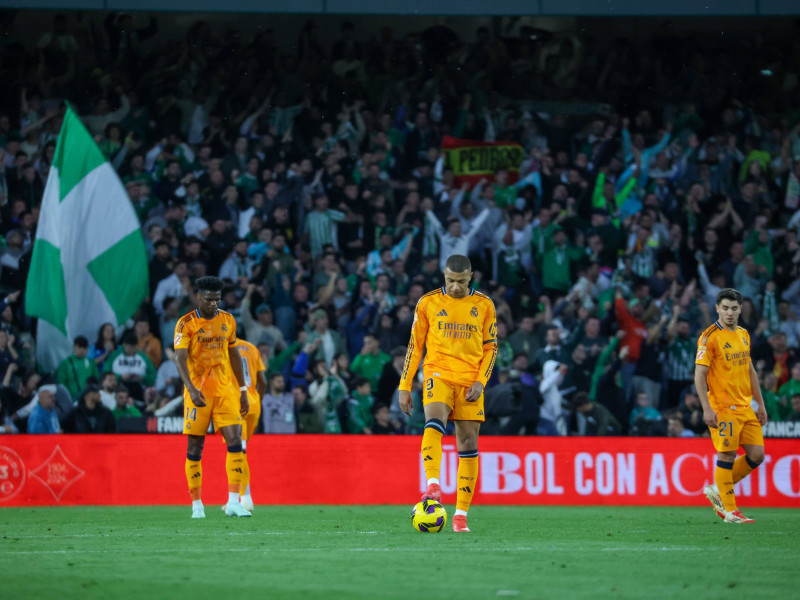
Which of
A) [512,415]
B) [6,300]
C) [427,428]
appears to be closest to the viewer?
[427,428]

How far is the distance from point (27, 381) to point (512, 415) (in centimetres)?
713

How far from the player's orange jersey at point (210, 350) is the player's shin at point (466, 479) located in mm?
3425

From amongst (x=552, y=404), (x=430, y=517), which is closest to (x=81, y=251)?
(x=552, y=404)

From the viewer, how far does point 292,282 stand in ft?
62.6

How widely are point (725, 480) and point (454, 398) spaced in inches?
136

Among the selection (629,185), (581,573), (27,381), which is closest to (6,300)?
(27,381)

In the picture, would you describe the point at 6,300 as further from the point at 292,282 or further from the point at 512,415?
the point at 512,415

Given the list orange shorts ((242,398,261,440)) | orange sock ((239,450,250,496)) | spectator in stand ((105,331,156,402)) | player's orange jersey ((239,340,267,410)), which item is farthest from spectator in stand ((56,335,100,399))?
orange sock ((239,450,250,496))

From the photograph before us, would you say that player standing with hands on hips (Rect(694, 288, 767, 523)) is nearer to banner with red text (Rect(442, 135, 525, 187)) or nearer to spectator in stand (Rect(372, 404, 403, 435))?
spectator in stand (Rect(372, 404, 403, 435))

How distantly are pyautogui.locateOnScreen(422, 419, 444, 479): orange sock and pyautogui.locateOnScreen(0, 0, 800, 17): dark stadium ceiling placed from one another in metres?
11.5

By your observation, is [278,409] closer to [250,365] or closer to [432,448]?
[250,365]

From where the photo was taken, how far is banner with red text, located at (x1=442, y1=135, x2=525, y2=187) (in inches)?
845

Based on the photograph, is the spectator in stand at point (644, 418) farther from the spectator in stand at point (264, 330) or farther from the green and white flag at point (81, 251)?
the green and white flag at point (81, 251)

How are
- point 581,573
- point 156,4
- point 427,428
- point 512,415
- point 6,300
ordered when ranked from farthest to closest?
point 156,4 → point 6,300 → point 512,415 → point 427,428 → point 581,573
